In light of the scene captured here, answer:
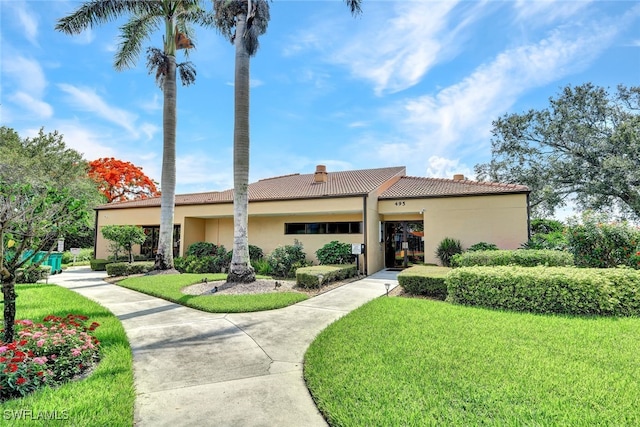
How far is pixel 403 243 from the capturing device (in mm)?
16109

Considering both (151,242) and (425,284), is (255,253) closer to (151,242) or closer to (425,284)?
(151,242)

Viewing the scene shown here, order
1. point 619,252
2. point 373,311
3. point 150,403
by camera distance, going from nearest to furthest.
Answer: point 150,403 < point 373,311 < point 619,252

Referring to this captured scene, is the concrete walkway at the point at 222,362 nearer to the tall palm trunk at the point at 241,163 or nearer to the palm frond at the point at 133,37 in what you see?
the tall palm trunk at the point at 241,163

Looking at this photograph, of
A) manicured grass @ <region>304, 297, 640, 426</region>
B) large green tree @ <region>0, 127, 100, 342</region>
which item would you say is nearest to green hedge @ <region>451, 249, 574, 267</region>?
manicured grass @ <region>304, 297, 640, 426</region>

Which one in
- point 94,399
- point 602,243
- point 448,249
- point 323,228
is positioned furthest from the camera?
point 323,228

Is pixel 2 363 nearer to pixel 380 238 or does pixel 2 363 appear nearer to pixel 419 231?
pixel 380 238

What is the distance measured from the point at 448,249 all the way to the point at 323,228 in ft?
20.8

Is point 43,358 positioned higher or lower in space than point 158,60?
lower

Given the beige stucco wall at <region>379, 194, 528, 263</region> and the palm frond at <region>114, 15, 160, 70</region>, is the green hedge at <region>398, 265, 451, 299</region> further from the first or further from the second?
the palm frond at <region>114, 15, 160, 70</region>

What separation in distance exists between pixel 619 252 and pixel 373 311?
27.5 ft

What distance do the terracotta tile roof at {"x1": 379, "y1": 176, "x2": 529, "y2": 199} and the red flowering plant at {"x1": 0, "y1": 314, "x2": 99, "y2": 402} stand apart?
44.2 ft

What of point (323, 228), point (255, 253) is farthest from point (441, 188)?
point (255, 253)

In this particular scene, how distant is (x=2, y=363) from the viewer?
3.47m

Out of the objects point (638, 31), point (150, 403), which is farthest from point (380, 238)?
Answer: point (150, 403)
